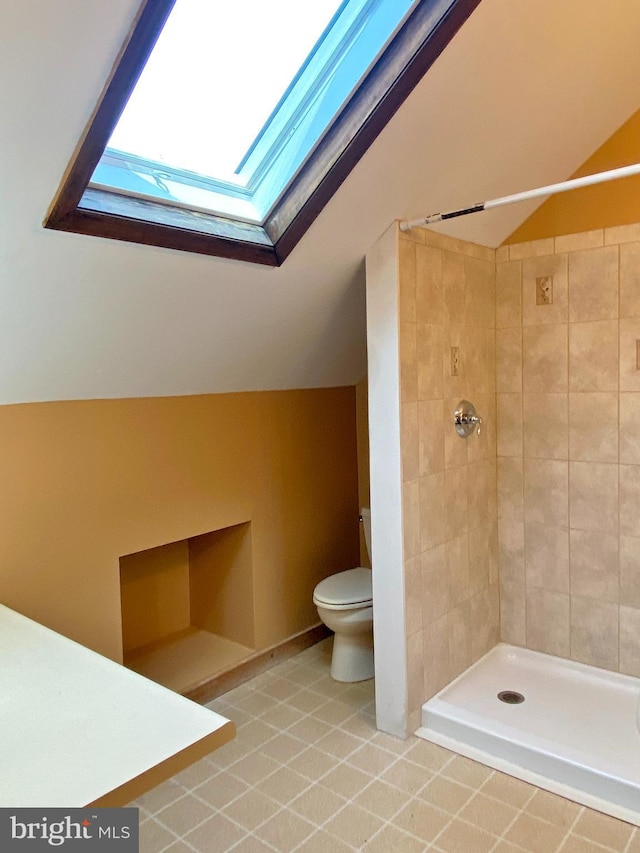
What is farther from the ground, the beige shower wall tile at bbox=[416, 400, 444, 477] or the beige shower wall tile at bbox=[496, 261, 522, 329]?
the beige shower wall tile at bbox=[496, 261, 522, 329]

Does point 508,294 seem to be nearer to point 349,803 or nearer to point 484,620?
point 484,620

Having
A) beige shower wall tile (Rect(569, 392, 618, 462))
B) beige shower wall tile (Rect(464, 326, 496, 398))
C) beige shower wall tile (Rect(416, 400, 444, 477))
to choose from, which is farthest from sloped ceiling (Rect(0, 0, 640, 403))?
beige shower wall tile (Rect(569, 392, 618, 462))

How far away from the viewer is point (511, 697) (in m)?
2.54

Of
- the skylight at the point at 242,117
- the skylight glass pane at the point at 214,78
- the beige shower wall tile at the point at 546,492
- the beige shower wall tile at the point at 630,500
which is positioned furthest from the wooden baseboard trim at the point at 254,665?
the skylight glass pane at the point at 214,78

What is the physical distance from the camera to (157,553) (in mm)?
3055

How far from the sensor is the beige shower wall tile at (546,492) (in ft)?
8.85

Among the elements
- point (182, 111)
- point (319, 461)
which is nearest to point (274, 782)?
point (319, 461)

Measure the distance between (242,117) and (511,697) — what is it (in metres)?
2.35

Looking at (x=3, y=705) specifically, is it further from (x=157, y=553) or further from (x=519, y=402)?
(x=519, y=402)

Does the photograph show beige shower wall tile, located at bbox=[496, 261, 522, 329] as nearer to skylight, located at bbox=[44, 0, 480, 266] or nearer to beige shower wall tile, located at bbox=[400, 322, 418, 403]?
beige shower wall tile, located at bbox=[400, 322, 418, 403]

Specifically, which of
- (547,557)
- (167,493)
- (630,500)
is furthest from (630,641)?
(167,493)

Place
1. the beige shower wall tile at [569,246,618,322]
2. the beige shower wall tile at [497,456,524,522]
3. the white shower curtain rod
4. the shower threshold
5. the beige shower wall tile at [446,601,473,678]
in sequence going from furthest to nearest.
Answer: the beige shower wall tile at [497,456,524,522]
the beige shower wall tile at [446,601,473,678]
the beige shower wall tile at [569,246,618,322]
the shower threshold
the white shower curtain rod

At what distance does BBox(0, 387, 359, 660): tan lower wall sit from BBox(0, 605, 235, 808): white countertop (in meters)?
0.74

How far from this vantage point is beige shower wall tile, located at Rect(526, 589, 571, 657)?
2.74 m
